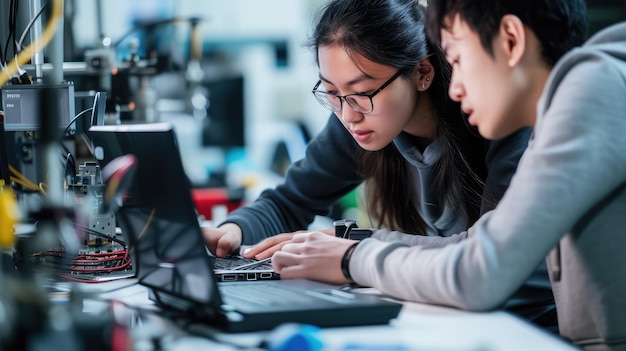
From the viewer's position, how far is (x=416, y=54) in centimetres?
175

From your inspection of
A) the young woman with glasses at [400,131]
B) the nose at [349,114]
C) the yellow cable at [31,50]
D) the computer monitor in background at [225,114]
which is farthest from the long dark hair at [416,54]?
the computer monitor in background at [225,114]

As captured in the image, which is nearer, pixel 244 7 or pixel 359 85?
pixel 359 85

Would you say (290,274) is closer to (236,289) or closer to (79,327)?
(236,289)

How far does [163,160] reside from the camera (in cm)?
107

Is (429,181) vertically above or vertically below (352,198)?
above

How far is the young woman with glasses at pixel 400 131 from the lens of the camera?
1683 mm

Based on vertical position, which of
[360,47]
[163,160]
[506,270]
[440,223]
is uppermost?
[360,47]

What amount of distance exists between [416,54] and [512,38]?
0.57 meters

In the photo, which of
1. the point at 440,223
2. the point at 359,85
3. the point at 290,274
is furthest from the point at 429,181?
the point at 290,274

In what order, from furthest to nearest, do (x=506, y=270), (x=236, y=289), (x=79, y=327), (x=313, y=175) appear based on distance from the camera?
(x=313, y=175) → (x=236, y=289) → (x=506, y=270) → (x=79, y=327)

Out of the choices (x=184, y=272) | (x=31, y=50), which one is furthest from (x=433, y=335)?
(x=31, y=50)

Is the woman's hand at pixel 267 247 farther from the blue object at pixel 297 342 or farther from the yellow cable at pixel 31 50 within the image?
the blue object at pixel 297 342

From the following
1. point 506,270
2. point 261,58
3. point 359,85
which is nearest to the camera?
point 506,270

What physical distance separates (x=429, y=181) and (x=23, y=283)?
1.20 m
